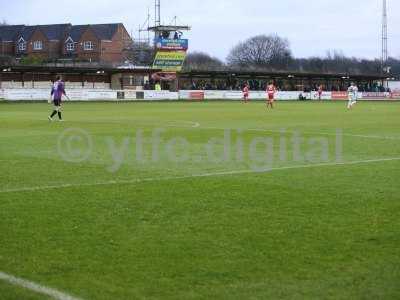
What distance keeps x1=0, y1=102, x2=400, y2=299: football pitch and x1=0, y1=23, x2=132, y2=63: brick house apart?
354ft

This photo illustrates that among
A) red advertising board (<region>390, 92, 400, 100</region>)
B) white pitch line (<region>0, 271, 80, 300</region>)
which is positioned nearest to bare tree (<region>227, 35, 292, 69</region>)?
red advertising board (<region>390, 92, 400, 100</region>)

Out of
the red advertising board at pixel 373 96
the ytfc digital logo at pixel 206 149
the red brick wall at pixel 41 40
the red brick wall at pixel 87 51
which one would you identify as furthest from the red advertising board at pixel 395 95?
the ytfc digital logo at pixel 206 149

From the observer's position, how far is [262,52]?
15838cm

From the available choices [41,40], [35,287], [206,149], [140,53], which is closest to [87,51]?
[41,40]

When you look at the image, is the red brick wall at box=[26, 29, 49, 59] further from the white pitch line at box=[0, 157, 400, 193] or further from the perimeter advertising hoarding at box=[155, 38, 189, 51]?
the white pitch line at box=[0, 157, 400, 193]

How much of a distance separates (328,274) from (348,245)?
1.07m

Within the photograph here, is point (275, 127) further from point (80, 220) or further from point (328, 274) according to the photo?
point (328, 274)

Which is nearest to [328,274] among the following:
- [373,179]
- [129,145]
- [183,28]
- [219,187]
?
[219,187]

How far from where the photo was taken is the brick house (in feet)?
407

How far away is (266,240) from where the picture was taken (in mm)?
7227

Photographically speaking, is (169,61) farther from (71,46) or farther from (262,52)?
(262,52)

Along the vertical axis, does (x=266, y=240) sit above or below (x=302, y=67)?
below

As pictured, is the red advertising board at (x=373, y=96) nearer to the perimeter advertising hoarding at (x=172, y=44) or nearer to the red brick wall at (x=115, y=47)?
the perimeter advertising hoarding at (x=172, y=44)

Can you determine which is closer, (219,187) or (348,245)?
(348,245)
